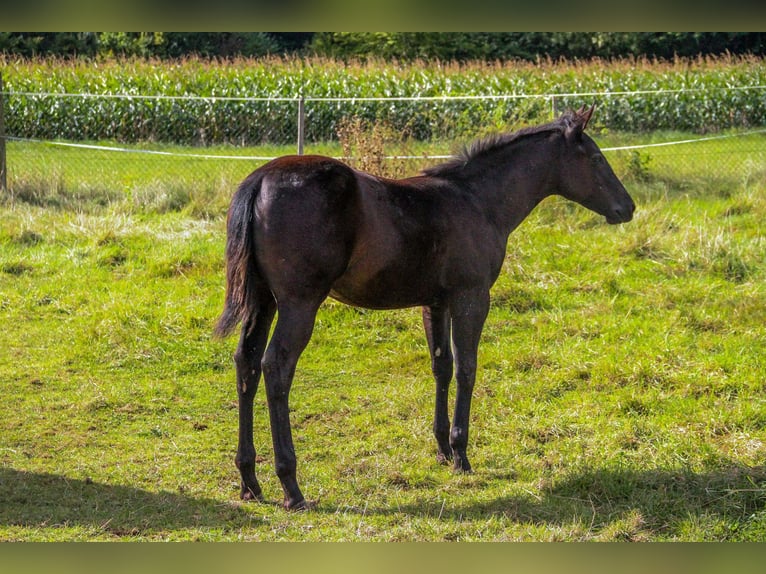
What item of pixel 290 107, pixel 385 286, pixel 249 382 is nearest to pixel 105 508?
pixel 249 382

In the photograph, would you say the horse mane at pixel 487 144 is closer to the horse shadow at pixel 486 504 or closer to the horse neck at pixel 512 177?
the horse neck at pixel 512 177

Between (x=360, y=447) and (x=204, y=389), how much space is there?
1.76 meters

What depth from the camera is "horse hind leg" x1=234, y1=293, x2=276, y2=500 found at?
5.50 meters

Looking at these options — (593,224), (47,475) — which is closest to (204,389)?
(47,475)

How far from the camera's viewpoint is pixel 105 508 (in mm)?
5285

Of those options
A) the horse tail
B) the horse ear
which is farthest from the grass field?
the horse ear

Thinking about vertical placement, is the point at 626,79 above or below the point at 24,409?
above

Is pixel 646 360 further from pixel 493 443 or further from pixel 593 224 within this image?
pixel 593 224

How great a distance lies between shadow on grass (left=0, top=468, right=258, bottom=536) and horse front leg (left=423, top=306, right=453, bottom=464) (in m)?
1.58

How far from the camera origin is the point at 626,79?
21.0m

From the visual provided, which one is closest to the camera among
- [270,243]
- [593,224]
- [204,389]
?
[270,243]

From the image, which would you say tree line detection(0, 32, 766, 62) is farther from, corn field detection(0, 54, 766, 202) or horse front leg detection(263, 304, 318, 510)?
horse front leg detection(263, 304, 318, 510)

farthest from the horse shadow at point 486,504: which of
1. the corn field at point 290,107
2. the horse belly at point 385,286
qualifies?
the corn field at point 290,107

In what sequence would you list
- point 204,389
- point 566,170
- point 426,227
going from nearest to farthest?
point 426,227 → point 566,170 → point 204,389
